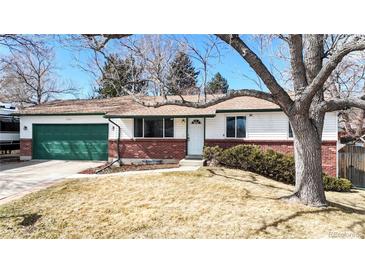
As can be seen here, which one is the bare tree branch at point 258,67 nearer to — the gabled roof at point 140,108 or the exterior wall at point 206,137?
the gabled roof at point 140,108

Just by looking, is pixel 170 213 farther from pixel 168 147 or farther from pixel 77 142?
pixel 77 142

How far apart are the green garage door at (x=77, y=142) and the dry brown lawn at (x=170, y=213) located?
424 centimetres

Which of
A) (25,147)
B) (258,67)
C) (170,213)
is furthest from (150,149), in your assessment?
(258,67)

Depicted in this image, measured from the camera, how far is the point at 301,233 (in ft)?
13.3

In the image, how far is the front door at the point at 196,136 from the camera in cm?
1040

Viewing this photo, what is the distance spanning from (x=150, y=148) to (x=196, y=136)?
1898mm

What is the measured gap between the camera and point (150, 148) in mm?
10609

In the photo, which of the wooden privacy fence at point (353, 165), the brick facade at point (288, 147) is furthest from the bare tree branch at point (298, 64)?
the wooden privacy fence at point (353, 165)

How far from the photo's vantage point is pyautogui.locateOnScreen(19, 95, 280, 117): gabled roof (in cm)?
994

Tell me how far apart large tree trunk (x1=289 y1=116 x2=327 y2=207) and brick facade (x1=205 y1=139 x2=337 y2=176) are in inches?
181

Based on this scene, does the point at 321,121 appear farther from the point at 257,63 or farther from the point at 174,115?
the point at 174,115
